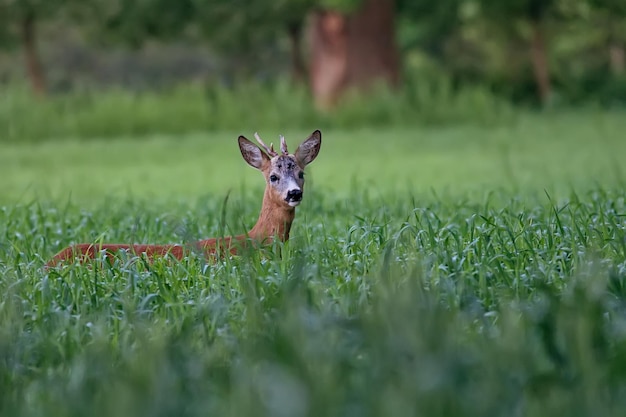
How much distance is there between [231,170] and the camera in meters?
17.8

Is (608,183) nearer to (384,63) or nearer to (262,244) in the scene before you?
(262,244)

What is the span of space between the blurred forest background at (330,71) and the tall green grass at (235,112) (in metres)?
0.03

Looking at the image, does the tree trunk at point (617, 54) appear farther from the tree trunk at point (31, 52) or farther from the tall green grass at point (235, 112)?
the tree trunk at point (31, 52)

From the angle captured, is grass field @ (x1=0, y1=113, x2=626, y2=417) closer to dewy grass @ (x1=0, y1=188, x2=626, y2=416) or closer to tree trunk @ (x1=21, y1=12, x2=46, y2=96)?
dewy grass @ (x1=0, y1=188, x2=626, y2=416)

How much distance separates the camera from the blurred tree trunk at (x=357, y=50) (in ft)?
84.9

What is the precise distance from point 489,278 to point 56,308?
71.5 inches

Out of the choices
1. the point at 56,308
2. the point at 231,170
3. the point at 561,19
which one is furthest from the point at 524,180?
the point at 561,19

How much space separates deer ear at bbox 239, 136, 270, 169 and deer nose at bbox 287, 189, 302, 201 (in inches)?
17.6

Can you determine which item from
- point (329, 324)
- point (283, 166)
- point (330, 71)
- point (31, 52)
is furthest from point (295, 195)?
point (31, 52)

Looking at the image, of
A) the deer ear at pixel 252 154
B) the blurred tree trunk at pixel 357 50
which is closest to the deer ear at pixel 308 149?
the deer ear at pixel 252 154

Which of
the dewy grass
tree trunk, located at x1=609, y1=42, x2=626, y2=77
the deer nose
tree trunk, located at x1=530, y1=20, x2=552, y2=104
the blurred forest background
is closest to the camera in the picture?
the dewy grass

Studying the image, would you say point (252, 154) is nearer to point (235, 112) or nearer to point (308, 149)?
point (308, 149)

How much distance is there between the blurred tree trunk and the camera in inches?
1019

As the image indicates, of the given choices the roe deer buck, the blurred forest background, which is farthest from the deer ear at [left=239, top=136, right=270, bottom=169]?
the blurred forest background
